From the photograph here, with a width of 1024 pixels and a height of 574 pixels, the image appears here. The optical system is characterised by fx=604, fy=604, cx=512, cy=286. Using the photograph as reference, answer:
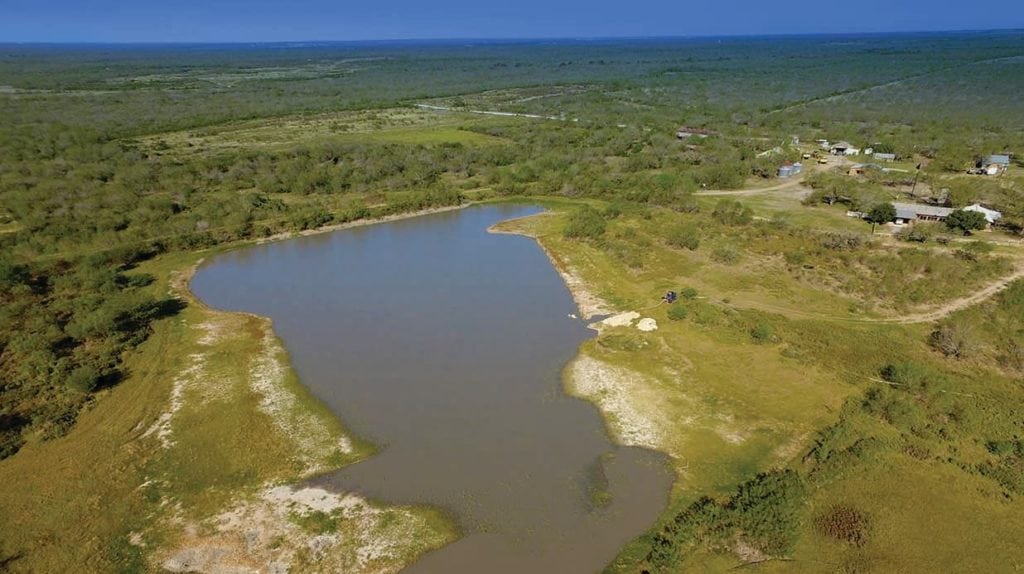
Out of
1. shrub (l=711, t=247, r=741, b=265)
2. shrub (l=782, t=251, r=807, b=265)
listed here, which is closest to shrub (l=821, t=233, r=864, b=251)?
shrub (l=782, t=251, r=807, b=265)

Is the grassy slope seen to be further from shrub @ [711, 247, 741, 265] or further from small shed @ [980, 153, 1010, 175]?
small shed @ [980, 153, 1010, 175]

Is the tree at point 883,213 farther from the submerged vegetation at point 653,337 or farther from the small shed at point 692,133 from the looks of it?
the small shed at point 692,133

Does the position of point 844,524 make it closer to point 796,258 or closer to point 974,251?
point 796,258

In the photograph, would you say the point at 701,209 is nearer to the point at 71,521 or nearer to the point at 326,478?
the point at 326,478

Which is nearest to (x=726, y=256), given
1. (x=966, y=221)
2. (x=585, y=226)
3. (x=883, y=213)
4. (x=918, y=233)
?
(x=585, y=226)

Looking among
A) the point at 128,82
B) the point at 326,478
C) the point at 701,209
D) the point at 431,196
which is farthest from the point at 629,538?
the point at 128,82

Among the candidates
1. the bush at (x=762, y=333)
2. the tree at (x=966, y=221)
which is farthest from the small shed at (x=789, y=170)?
the bush at (x=762, y=333)
